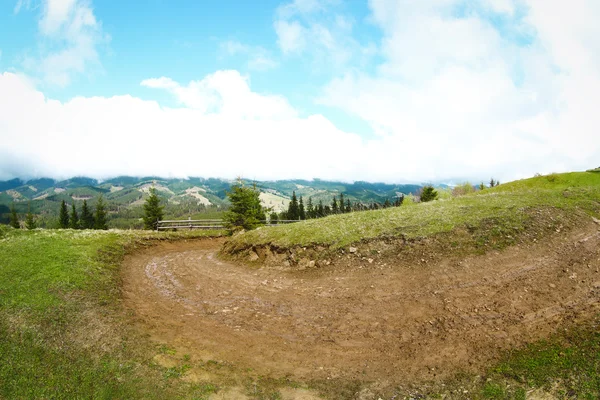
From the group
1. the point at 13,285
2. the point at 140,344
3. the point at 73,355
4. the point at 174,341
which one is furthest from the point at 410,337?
the point at 13,285

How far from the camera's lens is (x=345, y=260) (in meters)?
19.4

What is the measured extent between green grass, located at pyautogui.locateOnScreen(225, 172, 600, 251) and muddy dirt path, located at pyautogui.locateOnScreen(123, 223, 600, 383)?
2489 millimetres

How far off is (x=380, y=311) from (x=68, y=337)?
12.4 m

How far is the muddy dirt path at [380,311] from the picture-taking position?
10.6 m

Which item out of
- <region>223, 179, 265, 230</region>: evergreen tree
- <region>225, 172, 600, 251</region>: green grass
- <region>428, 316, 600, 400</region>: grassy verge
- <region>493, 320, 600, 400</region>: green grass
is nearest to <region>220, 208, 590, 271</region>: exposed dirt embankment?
<region>225, 172, 600, 251</region>: green grass

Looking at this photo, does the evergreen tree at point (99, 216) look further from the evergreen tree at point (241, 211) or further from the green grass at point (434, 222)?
the green grass at point (434, 222)

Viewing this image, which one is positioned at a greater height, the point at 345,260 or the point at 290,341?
the point at 345,260

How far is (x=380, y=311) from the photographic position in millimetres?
13688

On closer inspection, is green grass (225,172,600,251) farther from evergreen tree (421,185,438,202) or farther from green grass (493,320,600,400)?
evergreen tree (421,185,438,202)

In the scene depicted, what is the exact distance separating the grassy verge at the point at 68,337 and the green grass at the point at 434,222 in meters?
11.4

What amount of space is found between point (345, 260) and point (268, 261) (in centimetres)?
596

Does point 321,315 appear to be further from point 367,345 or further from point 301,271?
point 301,271

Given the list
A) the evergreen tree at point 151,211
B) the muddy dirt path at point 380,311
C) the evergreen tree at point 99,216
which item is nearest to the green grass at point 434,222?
the muddy dirt path at point 380,311

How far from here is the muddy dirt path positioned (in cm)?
1060
